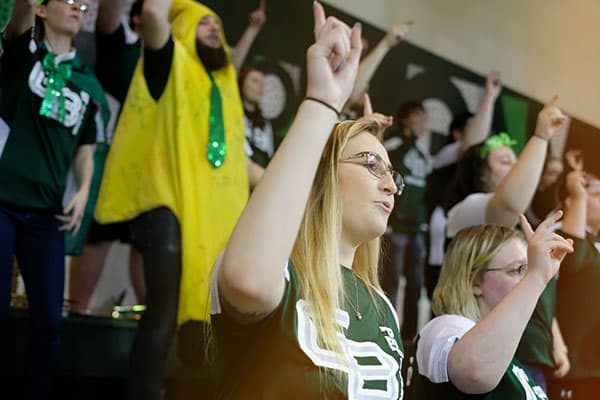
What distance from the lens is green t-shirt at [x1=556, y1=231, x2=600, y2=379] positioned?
8.43 feet

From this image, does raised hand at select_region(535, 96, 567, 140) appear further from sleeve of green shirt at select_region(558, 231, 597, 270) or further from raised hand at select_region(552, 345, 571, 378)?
raised hand at select_region(552, 345, 571, 378)

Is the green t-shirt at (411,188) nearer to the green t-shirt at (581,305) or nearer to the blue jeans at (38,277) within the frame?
the green t-shirt at (581,305)

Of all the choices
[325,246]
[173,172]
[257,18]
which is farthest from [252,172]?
[325,246]

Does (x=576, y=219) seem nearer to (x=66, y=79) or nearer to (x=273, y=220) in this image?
(x=66, y=79)

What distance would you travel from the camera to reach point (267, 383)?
43.8 inches

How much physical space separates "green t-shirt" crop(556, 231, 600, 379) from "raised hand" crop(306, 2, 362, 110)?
1.70m

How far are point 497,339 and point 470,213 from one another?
3.23 ft

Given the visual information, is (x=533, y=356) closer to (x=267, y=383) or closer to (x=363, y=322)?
(x=363, y=322)

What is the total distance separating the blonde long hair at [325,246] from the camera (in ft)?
3.86

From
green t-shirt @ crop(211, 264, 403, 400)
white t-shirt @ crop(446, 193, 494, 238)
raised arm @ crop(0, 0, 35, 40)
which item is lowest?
green t-shirt @ crop(211, 264, 403, 400)

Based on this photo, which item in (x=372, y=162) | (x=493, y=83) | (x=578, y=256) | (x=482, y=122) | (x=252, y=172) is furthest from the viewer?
(x=493, y=83)

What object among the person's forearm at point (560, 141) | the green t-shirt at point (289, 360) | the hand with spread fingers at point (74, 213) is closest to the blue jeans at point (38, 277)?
the hand with spread fingers at point (74, 213)

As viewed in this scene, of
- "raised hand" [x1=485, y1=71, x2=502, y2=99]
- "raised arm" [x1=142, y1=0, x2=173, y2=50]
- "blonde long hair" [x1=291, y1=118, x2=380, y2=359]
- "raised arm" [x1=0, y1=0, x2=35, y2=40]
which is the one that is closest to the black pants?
"raised arm" [x1=142, y1=0, x2=173, y2=50]

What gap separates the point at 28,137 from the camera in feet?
7.05
